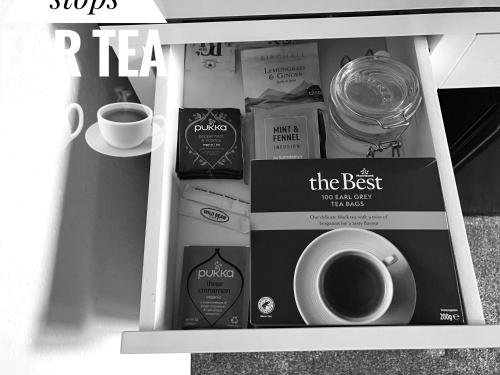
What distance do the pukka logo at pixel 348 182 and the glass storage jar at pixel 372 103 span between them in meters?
0.11

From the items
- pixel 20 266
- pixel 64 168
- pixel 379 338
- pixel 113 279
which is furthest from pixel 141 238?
pixel 379 338

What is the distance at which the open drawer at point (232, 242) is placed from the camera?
1.82 ft

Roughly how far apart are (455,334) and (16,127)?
1.94 feet

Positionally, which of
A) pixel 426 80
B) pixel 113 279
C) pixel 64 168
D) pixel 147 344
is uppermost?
pixel 426 80

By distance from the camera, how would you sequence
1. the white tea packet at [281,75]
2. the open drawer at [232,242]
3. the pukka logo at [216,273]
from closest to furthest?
the open drawer at [232,242], the pukka logo at [216,273], the white tea packet at [281,75]

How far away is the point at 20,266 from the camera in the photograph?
600mm

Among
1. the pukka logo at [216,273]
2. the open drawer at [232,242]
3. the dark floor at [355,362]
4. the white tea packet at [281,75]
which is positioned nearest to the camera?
the open drawer at [232,242]

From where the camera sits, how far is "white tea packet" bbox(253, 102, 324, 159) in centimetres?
74

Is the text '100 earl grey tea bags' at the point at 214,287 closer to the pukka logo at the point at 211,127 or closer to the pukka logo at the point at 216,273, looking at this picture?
the pukka logo at the point at 216,273

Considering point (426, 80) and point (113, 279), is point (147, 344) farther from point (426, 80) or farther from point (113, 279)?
point (426, 80)

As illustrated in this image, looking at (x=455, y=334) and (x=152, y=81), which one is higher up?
(x=152, y=81)

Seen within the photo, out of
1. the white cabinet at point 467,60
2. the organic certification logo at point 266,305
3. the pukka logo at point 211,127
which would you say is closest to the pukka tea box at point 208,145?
the pukka logo at point 211,127

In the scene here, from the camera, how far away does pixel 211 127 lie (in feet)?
2.48

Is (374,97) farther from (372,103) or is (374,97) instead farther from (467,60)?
(467,60)
